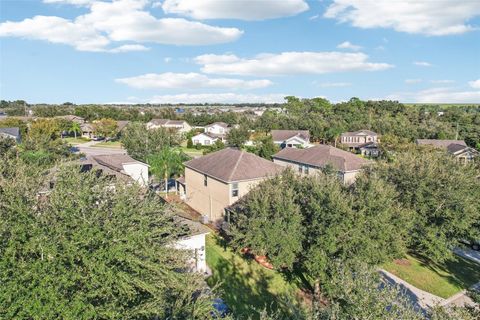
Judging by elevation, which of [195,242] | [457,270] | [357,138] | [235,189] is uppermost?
[357,138]

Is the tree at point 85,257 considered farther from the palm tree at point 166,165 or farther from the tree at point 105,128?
the tree at point 105,128

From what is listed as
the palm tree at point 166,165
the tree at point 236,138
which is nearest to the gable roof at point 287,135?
the tree at point 236,138

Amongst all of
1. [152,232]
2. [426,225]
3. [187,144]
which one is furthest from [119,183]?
[187,144]

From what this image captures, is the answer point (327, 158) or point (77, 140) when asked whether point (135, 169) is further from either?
point (77, 140)

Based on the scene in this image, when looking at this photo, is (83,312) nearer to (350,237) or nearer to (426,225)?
(350,237)

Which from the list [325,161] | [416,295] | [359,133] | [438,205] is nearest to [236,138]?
[325,161]

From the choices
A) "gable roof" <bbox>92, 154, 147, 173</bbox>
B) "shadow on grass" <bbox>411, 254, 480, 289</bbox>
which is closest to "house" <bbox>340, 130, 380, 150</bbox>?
"shadow on grass" <bbox>411, 254, 480, 289</bbox>
